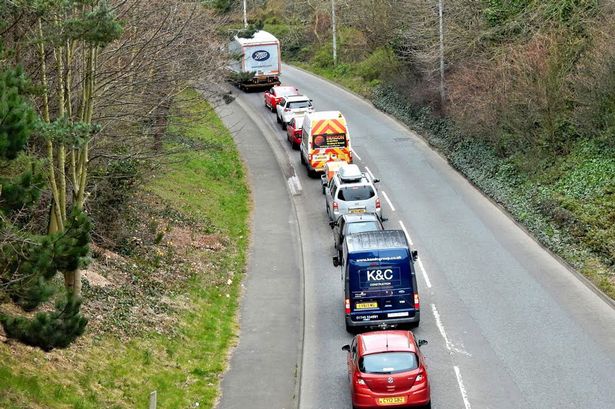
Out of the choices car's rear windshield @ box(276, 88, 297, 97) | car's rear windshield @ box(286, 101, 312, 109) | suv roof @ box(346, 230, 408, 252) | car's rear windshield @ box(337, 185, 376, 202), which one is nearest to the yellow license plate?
suv roof @ box(346, 230, 408, 252)

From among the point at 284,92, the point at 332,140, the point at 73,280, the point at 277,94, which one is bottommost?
the point at 332,140

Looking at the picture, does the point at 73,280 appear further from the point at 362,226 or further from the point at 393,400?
the point at 362,226

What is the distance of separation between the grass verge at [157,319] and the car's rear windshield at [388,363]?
3430 mm

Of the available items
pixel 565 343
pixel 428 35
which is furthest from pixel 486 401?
pixel 428 35

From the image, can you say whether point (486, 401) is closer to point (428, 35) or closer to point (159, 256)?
point (159, 256)

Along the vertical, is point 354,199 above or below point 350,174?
below

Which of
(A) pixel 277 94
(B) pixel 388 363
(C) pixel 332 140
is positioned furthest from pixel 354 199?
(A) pixel 277 94

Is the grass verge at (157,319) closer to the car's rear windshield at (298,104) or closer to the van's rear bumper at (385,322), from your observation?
the van's rear bumper at (385,322)

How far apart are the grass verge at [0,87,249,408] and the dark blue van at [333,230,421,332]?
10.7 ft

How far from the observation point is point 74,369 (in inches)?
711

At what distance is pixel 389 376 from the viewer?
680 inches

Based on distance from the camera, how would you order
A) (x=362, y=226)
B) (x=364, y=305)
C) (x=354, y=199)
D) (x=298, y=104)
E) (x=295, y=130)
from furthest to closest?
(x=298, y=104), (x=295, y=130), (x=354, y=199), (x=362, y=226), (x=364, y=305)

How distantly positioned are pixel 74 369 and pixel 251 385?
3.75 metres

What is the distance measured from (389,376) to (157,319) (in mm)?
7182
